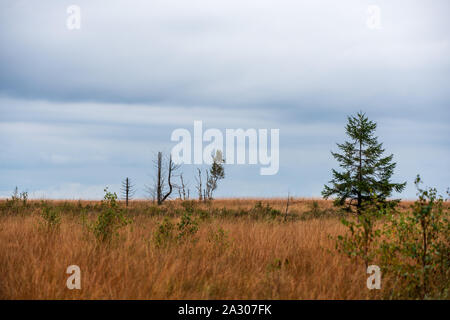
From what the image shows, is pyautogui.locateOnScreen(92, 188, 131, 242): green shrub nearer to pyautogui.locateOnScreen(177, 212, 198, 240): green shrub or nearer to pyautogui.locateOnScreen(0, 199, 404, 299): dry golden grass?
pyautogui.locateOnScreen(0, 199, 404, 299): dry golden grass

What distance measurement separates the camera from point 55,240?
316 inches

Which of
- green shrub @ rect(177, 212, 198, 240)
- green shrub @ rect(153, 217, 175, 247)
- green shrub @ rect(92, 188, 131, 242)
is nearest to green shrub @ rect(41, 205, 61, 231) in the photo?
green shrub @ rect(92, 188, 131, 242)

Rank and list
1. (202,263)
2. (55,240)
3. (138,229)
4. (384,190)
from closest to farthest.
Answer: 1. (202,263)
2. (55,240)
3. (138,229)
4. (384,190)

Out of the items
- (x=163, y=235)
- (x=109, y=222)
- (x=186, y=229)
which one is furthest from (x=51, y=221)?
(x=186, y=229)

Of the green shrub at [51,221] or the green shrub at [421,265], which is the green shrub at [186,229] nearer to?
the green shrub at [51,221]

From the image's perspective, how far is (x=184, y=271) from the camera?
20.4 ft

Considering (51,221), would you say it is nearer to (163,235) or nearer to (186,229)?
(163,235)

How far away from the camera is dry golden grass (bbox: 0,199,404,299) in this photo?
5371 millimetres

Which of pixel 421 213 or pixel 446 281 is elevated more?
pixel 421 213

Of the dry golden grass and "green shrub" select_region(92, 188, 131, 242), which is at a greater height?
"green shrub" select_region(92, 188, 131, 242)

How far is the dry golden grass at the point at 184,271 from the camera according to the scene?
17.6ft
